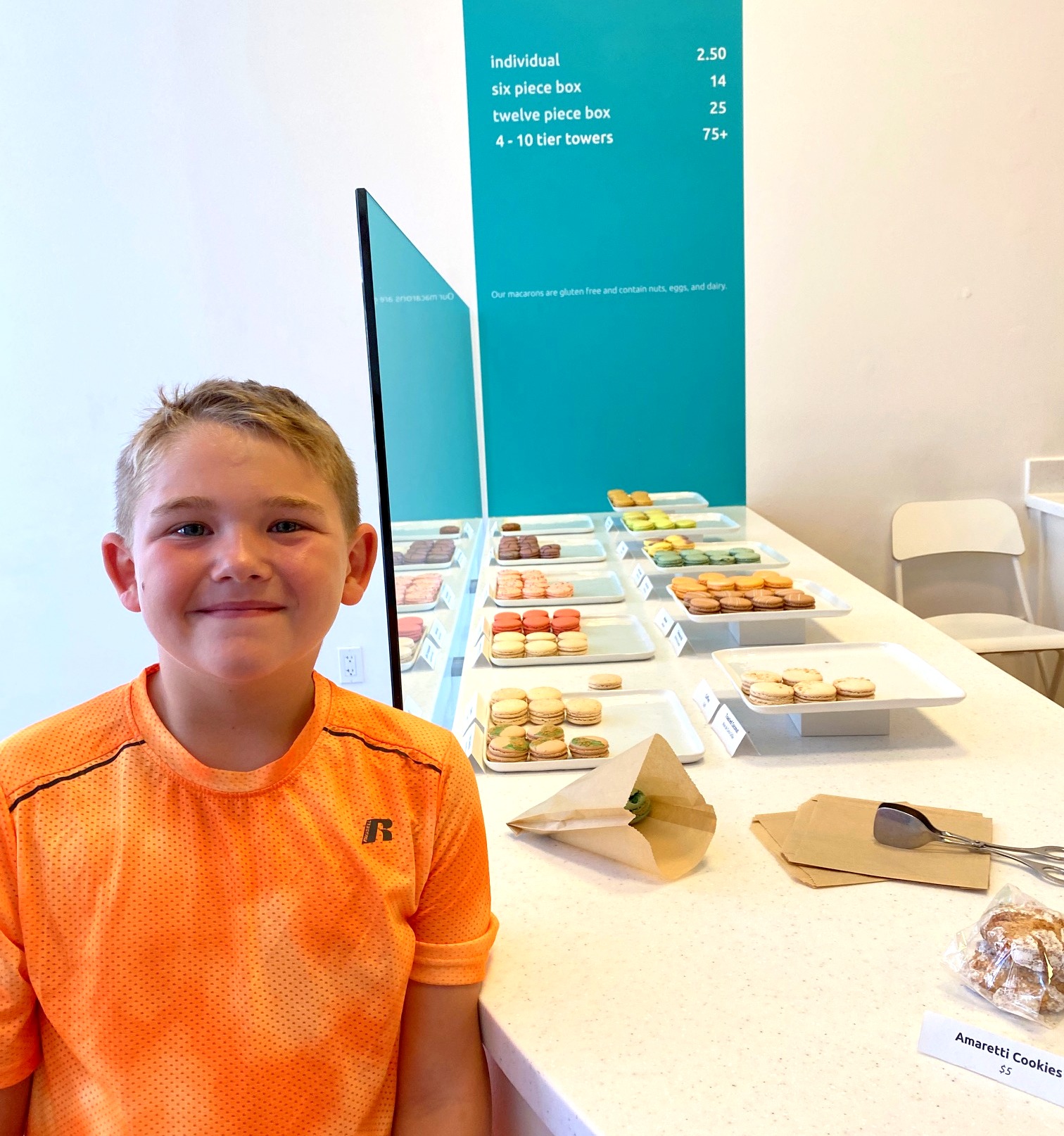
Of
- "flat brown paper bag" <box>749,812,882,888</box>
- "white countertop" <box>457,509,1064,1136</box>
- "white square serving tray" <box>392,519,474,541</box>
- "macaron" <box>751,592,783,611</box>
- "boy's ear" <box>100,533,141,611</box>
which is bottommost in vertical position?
"white countertop" <box>457,509,1064,1136</box>

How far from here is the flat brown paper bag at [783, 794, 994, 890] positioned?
100 cm

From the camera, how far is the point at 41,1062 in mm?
774

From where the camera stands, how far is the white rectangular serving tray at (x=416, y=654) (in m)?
1.35

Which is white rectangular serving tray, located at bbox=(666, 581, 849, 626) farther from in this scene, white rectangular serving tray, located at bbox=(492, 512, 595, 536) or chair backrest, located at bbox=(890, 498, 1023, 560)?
chair backrest, located at bbox=(890, 498, 1023, 560)

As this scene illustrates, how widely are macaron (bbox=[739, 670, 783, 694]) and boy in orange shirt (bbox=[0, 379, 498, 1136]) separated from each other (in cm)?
65

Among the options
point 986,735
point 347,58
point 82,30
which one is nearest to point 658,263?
point 347,58

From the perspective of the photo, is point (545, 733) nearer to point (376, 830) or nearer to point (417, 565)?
point (417, 565)

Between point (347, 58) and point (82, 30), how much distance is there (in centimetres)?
82

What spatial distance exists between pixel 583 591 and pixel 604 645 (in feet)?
1.24

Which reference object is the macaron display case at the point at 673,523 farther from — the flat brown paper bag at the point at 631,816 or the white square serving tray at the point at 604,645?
the flat brown paper bag at the point at 631,816

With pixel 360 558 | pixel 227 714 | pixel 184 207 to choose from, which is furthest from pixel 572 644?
pixel 184 207

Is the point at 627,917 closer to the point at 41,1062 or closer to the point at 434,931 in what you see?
Answer: the point at 434,931

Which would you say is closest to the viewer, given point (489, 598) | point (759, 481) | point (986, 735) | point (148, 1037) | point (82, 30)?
point (148, 1037)

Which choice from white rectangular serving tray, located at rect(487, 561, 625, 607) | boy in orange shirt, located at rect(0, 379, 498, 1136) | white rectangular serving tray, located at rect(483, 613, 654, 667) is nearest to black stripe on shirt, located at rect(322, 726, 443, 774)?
boy in orange shirt, located at rect(0, 379, 498, 1136)
